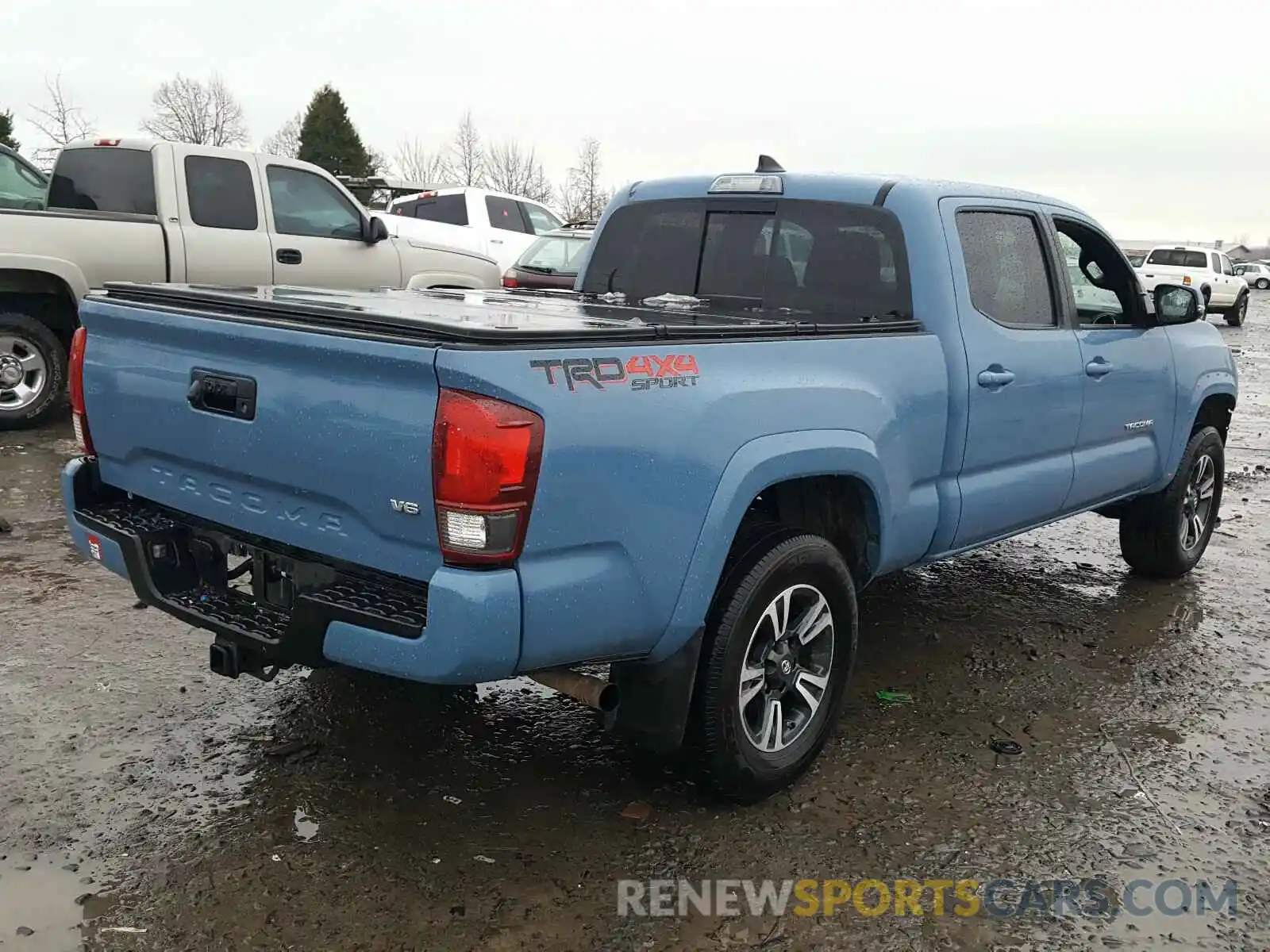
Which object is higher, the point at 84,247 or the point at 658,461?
the point at 84,247

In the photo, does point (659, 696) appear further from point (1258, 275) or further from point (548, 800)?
point (1258, 275)

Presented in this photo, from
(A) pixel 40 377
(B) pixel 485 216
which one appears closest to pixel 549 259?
(B) pixel 485 216

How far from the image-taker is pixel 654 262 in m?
4.84

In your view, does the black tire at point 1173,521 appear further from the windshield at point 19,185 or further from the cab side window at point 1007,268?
the windshield at point 19,185

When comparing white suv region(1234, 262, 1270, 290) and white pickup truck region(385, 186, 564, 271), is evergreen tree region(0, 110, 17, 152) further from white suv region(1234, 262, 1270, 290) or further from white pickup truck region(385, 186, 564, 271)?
white suv region(1234, 262, 1270, 290)

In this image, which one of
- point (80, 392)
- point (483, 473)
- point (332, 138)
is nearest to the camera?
point (483, 473)

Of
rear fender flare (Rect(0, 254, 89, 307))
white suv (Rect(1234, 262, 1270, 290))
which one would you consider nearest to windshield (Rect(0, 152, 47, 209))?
rear fender flare (Rect(0, 254, 89, 307))

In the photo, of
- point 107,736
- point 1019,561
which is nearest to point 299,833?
point 107,736

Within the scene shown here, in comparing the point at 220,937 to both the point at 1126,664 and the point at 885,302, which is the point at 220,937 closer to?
the point at 885,302

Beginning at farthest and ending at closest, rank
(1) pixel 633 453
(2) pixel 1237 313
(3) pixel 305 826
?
(2) pixel 1237 313 < (3) pixel 305 826 < (1) pixel 633 453

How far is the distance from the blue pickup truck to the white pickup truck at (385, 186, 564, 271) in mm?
9571

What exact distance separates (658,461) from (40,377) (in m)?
7.20

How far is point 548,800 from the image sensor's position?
3.38 m

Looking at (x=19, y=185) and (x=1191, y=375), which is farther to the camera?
(x=19, y=185)
